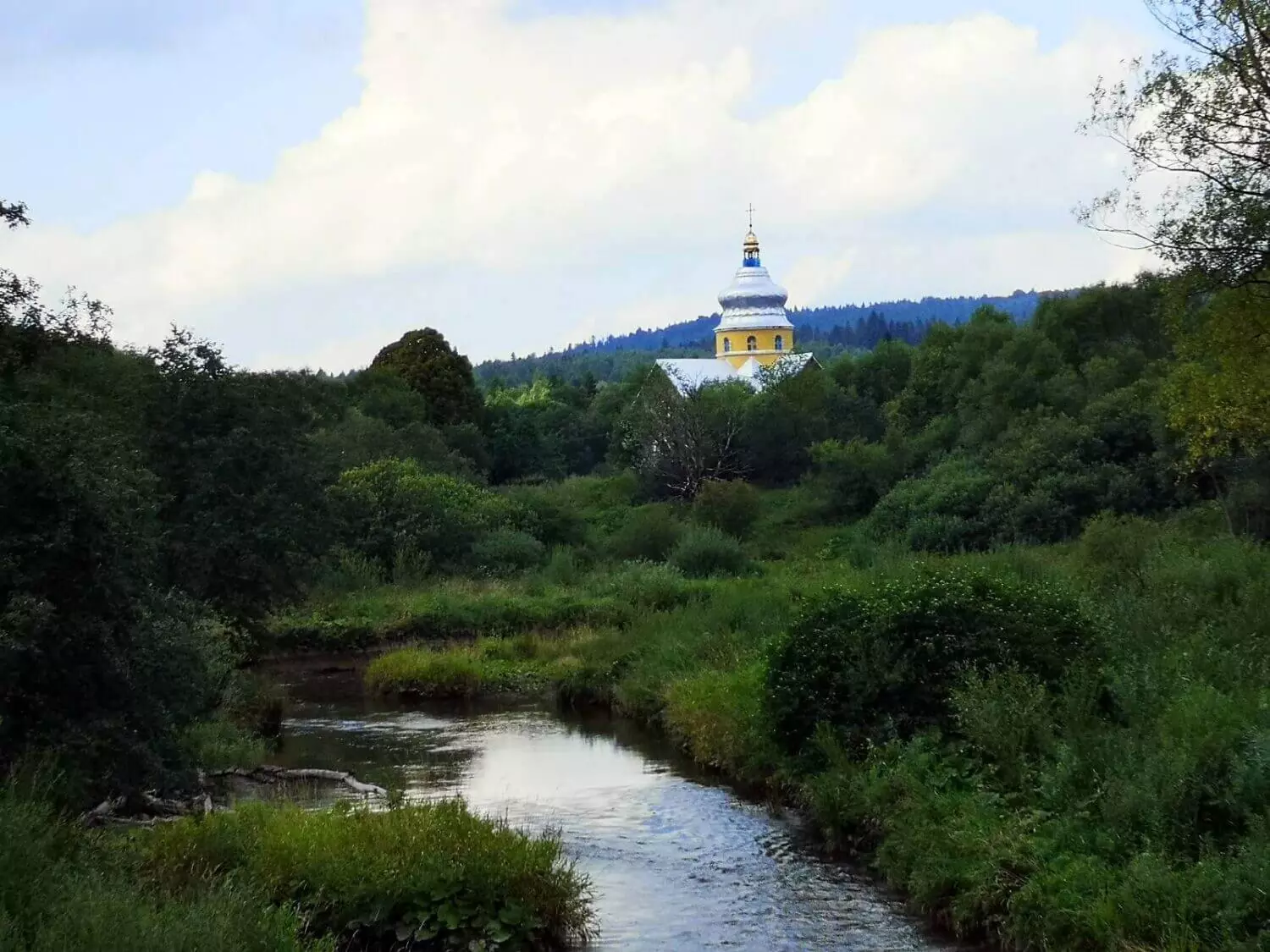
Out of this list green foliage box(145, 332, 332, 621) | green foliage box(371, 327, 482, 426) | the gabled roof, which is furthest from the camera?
the gabled roof

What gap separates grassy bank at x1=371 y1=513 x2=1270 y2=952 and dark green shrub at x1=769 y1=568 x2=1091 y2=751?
0.11 feet

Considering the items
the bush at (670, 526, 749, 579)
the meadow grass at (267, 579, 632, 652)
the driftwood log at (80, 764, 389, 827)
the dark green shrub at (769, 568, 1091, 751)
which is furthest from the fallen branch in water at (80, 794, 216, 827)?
the bush at (670, 526, 749, 579)

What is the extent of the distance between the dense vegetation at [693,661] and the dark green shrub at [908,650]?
0.18 feet

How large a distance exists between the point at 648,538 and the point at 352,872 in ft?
131

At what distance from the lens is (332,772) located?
22812 mm

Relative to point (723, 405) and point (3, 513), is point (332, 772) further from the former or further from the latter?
point (723, 405)

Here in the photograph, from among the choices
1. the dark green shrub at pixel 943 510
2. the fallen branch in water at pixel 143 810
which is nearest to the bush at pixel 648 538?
the dark green shrub at pixel 943 510

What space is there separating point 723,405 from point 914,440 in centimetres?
1290

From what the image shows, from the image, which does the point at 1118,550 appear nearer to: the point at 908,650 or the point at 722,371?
the point at 908,650

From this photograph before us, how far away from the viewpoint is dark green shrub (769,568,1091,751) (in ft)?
65.0

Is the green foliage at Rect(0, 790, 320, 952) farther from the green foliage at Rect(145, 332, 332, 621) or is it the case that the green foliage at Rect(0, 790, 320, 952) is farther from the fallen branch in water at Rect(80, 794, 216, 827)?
the green foliage at Rect(145, 332, 332, 621)

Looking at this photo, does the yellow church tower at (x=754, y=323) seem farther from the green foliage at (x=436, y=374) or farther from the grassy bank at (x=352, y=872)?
the grassy bank at (x=352, y=872)

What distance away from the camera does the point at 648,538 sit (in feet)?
178

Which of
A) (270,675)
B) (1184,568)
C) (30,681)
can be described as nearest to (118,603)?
(30,681)
